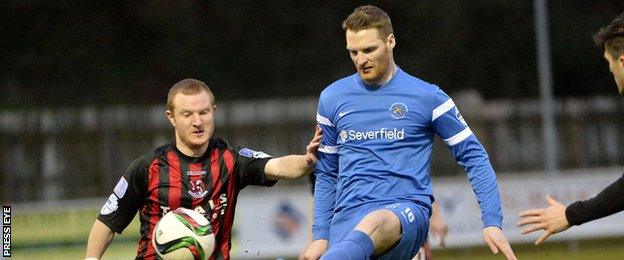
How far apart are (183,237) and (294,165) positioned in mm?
828

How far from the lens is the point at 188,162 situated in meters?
6.53

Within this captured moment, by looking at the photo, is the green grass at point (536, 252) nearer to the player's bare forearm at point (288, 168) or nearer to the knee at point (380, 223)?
the player's bare forearm at point (288, 168)

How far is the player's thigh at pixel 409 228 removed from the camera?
6.01 m

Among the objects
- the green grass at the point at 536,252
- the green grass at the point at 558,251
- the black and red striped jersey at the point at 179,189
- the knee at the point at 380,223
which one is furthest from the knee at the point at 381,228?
the green grass at the point at 558,251

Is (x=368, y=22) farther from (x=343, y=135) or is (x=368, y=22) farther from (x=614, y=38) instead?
(x=614, y=38)

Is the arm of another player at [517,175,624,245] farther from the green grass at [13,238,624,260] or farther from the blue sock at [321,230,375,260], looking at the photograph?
the green grass at [13,238,624,260]

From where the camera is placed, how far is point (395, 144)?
621 centimetres

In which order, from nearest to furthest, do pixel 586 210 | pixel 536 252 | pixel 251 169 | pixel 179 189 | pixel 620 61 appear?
pixel 620 61 → pixel 586 210 → pixel 179 189 → pixel 251 169 → pixel 536 252

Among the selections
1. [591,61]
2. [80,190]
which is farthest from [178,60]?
[591,61]

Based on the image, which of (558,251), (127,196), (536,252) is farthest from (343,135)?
(558,251)

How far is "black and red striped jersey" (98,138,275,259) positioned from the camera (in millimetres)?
6445

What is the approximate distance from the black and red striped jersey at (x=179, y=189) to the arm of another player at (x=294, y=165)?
52mm

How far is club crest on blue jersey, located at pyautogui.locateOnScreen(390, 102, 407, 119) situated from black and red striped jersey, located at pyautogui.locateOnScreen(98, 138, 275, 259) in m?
→ 0.80

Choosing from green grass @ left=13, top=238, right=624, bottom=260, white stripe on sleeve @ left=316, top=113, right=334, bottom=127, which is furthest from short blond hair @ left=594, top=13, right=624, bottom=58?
green grass @ left=13, top=238, right=624, bottom=260
